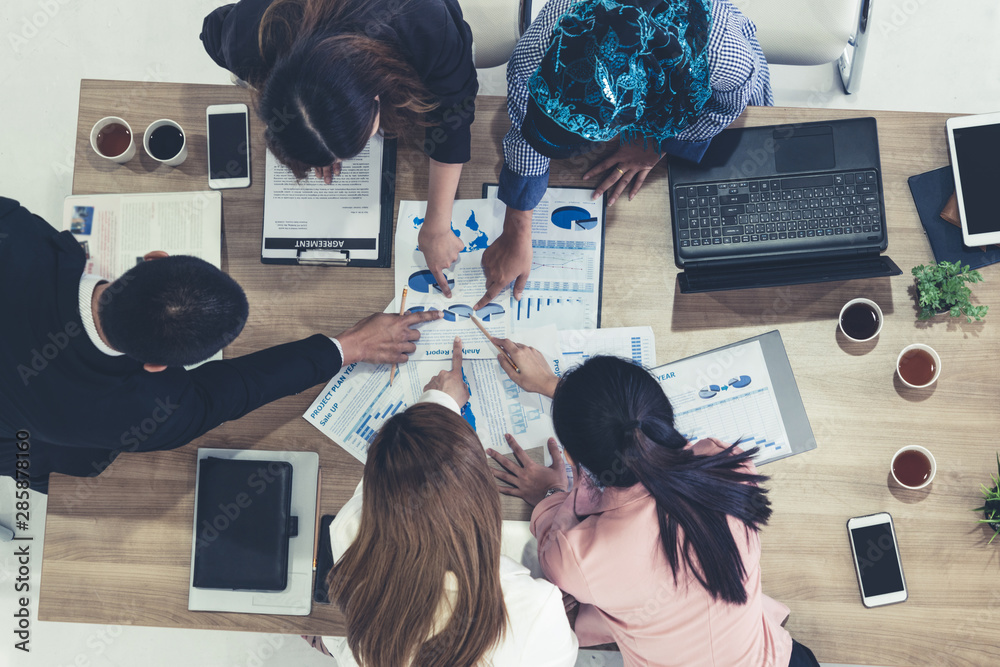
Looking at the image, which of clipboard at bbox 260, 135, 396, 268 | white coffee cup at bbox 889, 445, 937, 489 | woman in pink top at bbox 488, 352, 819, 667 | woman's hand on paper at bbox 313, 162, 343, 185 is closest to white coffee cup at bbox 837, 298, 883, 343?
white coffee cup at bbox 889, 445, 937, 489

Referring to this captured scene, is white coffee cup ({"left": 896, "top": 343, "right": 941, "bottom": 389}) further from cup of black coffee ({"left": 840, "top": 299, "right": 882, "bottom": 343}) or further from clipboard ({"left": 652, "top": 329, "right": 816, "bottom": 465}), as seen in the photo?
clipboard ({"left": 652, "top": 329, "right": 816, "bottom": 465})

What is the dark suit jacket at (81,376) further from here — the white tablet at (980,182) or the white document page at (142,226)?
the white tablet at (980,182)

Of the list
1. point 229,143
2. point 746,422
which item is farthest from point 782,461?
point 229,143

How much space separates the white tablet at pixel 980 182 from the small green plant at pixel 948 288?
73mm

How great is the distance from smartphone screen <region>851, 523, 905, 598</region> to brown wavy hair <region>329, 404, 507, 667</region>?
697mm

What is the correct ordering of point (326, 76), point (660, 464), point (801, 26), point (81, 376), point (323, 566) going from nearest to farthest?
point (326, 76), point (660, 464), point (81, 376), point (323, 566), point (801, 26)

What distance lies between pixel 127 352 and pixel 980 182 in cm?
160

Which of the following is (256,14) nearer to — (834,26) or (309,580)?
(309,580)

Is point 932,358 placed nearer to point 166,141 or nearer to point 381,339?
point 381,339

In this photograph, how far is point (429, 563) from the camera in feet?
3.47

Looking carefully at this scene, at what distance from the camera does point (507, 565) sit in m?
1.18

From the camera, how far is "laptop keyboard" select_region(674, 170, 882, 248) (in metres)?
1.21

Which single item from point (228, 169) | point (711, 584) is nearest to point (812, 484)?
point (711, 584)

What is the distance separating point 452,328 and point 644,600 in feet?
2.09
